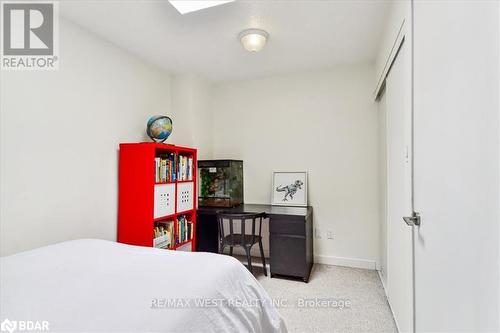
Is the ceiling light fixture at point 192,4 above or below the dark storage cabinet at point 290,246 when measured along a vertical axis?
above

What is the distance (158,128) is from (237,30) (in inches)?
49.3

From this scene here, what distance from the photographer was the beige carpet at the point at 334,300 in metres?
1.87

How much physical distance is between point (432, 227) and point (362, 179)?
6.46 feet

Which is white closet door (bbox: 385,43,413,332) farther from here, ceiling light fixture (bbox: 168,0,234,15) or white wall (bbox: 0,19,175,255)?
white wall (bbox: 0,19,175,255)

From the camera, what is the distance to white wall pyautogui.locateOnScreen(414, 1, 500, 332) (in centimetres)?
64

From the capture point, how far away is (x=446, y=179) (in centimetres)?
92

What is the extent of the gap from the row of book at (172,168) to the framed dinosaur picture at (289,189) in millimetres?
1120

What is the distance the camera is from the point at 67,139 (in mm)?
2002

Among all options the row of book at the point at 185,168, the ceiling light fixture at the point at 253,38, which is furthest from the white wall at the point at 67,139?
the ceiling light fixture at the point at 253,38

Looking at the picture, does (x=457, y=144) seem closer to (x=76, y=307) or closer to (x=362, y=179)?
(x=76, y=307)
